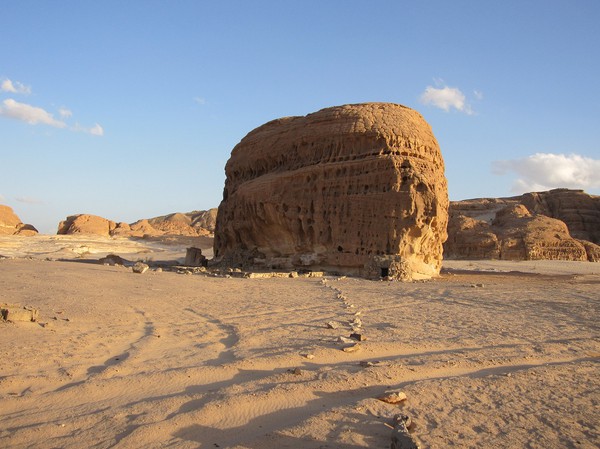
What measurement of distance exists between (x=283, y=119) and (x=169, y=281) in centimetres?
1366

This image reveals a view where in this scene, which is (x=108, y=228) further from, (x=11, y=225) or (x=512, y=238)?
(x=512, y=238)

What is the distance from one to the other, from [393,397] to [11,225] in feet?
197

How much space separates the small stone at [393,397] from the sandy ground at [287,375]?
6cm

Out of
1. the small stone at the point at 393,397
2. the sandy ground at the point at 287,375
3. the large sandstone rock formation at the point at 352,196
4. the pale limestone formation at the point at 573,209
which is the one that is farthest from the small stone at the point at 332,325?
the pale limestone formation at the point at 573,209

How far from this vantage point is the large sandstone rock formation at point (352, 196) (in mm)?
19906

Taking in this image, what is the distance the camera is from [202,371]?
18.5 feet

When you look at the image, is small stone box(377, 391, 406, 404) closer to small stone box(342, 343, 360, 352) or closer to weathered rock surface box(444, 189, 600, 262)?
small stone box(342, 343, 360, 352)

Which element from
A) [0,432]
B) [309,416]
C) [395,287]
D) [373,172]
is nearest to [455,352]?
[309,416]

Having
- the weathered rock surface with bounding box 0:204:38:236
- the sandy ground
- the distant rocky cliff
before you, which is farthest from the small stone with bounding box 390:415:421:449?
the weathered rock surface with bounding box 0:204:38:236

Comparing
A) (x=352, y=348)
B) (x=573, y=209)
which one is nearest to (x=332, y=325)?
(x=352, y=348)

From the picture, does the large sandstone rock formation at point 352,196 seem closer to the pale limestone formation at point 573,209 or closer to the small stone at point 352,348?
the small stone at point 352,348

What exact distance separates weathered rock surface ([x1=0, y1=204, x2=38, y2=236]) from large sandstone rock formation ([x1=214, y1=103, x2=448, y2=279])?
130 ft

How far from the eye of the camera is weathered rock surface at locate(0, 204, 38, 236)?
5269 centimetres

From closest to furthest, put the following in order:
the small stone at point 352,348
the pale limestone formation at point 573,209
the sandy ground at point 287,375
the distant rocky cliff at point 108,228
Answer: the sandy ground at point 287,375
the small stone at point 352,348
the pale limestone formation at point 573,209
the distant rocky cliff at point 108,228
